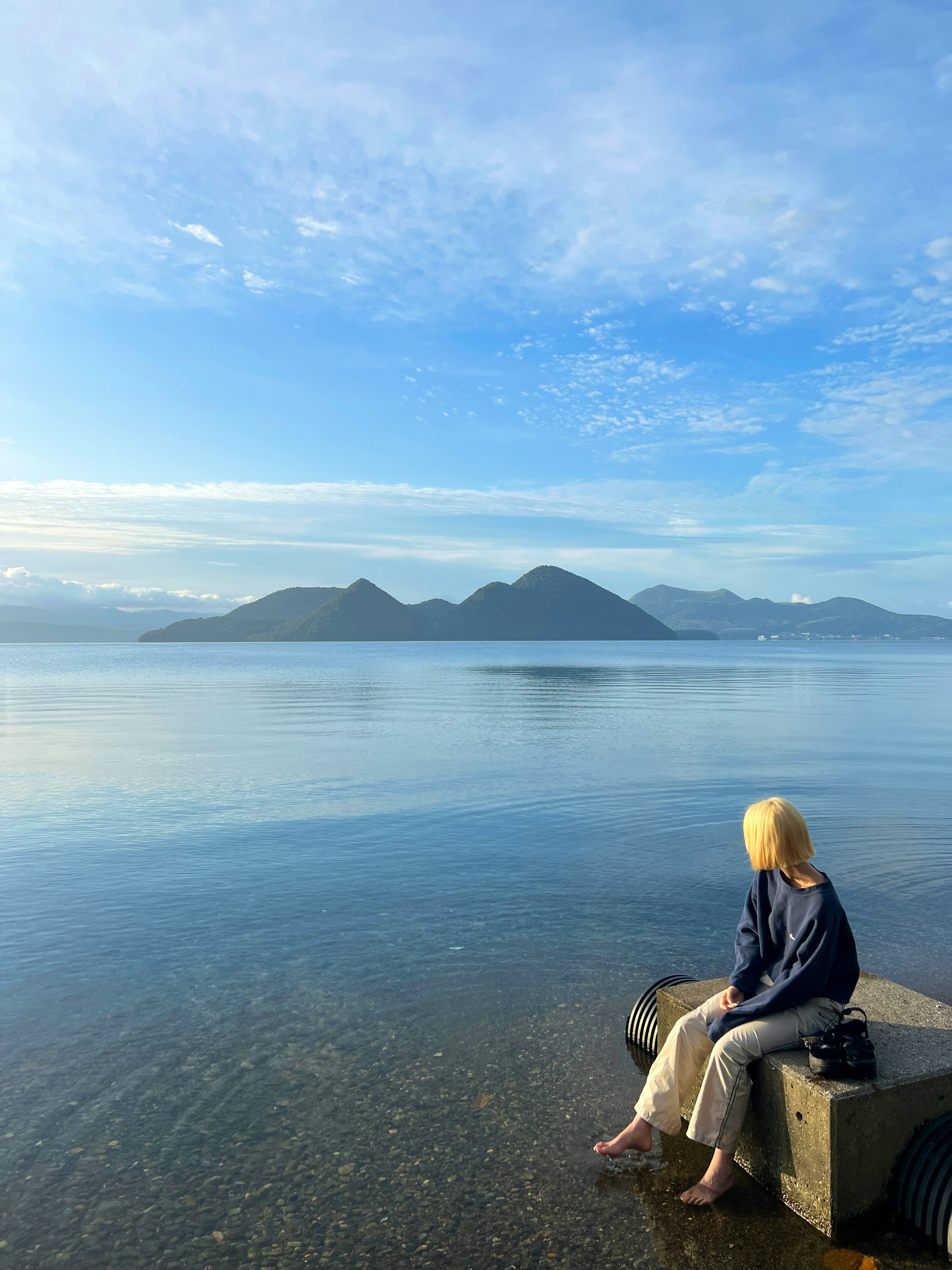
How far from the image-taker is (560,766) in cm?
2173

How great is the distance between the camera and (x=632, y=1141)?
16.8 feet

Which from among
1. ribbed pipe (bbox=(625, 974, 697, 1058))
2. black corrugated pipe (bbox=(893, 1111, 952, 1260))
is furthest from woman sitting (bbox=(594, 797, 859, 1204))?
ribbed pipe (bbox=(625, 974, 697, 1058))

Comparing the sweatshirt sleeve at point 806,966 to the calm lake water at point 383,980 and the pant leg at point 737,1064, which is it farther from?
the calm lake water at point 383,980

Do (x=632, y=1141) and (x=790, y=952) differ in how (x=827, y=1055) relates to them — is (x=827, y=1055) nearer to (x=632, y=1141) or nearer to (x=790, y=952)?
(x=790, y=952)

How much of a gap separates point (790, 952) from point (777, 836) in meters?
0.68

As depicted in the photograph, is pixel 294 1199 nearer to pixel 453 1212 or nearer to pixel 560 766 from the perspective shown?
pixel 453 1212

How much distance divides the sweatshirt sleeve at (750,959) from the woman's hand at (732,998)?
0.06 feet

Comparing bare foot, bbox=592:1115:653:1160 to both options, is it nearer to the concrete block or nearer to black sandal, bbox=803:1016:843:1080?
the concrete block

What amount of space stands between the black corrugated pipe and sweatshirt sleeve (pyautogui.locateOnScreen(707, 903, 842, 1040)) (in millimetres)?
878

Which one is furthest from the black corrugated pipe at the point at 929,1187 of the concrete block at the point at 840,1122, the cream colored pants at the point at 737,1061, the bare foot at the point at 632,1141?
the bare foot at the point at 632,1141

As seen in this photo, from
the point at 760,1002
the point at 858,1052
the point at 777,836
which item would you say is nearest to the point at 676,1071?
the point at 760,1002

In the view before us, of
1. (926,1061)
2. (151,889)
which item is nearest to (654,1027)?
(926,1061)

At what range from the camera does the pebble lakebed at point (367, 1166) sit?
4523 millimetres

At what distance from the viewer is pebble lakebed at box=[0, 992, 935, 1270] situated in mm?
4523
